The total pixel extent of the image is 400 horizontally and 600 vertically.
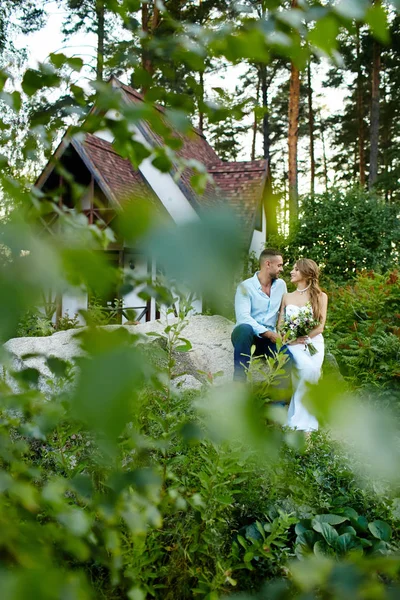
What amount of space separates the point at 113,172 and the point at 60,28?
706 cm

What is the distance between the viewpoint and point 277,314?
18.4 ft

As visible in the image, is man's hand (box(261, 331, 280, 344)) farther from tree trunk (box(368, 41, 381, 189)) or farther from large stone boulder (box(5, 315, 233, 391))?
tree trunk (box(368, 41, 381, 189))

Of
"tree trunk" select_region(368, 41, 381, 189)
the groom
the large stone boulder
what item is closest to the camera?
the groom

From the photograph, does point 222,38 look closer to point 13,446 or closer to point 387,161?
point 13,446

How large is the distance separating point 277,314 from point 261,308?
24cm

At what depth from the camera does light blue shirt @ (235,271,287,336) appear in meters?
5.29

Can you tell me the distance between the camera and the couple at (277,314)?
5242mm

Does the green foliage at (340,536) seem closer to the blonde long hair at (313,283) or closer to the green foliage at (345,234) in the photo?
the blonde long hair at (313,283)

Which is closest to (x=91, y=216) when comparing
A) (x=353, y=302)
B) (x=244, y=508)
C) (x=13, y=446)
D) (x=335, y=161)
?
(x=353, y=302)

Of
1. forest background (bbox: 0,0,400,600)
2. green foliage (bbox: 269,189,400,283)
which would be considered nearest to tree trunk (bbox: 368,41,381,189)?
green foliage (bbox: 269,189,400,283)

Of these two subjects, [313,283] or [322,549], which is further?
[313,283]

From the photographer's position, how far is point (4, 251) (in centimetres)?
57

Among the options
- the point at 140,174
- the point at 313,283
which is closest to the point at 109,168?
the point at 140,174

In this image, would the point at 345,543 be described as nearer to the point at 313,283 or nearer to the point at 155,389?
the point at 155,389
